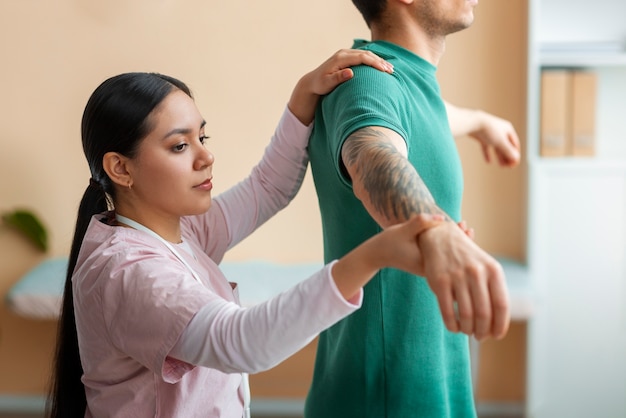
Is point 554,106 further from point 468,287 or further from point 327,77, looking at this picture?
point 468,287

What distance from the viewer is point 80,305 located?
3.72ft

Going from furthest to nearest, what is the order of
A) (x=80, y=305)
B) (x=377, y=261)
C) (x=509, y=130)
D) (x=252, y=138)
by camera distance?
(x=252, y=138), (x=509, y=130), (x=80, y=305), (x=377, y=261)

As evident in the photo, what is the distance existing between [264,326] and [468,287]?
27cm

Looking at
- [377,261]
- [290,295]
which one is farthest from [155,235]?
[377,261]

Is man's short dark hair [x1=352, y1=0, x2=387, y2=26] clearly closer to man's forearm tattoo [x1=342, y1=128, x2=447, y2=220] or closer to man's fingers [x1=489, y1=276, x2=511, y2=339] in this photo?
man's forearm tattoo [x1=342, y1=128, x2=447, y2=220]

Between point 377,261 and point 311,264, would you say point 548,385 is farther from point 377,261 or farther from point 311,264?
point 377,261

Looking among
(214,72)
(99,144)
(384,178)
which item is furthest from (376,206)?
(214,72)

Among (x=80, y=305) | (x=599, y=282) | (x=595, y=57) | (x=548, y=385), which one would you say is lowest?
(x=548, y=385)

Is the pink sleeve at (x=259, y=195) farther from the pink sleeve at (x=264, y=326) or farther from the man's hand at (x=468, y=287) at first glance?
the man's hand at (x=468, y=287)

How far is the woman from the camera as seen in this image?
0.93 m

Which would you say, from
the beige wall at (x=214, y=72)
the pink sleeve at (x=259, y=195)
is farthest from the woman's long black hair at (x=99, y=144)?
the beige wall at (x=214, y=72)

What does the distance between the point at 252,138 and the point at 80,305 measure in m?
2.06

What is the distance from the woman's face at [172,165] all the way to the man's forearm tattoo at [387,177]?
30 centimetres

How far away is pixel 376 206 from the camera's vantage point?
0.94 m
